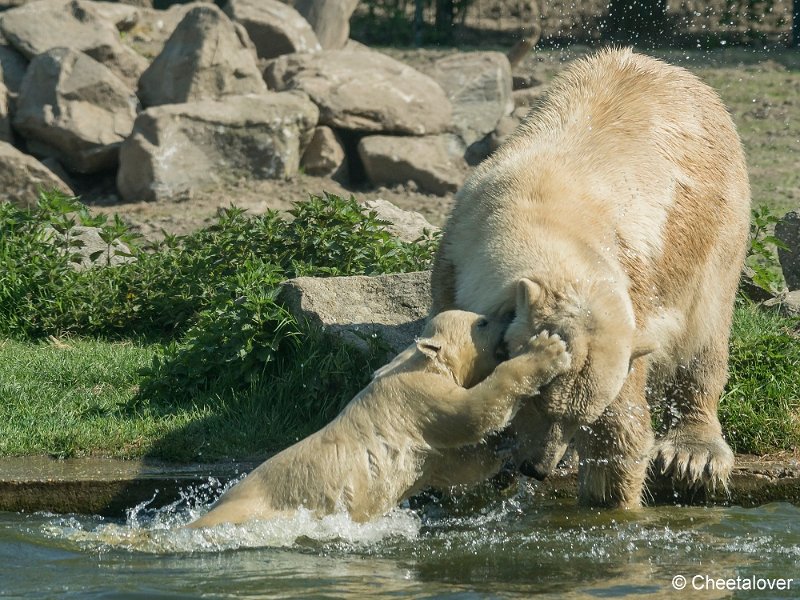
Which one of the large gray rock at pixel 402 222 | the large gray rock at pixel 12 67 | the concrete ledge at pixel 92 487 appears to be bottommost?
the concrete ledge at pixel 92 487

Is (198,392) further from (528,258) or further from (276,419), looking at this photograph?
(528,258)

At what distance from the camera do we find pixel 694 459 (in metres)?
5.84

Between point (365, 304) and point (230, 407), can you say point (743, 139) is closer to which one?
point (365, 304)

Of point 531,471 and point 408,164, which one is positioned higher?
point 408,164

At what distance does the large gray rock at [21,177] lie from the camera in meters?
11.2

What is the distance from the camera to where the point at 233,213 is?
27.1 feet

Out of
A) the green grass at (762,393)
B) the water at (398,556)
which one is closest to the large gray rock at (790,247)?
the green grass at (762,393)

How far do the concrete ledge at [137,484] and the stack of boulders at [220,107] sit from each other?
6.04 metres

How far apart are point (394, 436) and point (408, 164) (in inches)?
320

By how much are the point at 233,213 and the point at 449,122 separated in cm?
547

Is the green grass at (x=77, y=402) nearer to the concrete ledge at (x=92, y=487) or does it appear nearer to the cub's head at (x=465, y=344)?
the concrete ledge at (x=92, y=487)

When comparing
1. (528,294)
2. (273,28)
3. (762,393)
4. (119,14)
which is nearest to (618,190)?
(528,294)

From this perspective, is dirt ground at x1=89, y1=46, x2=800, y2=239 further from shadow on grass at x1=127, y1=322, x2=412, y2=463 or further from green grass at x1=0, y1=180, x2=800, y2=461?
shadow on grass at x1=127, y1=322, x2=412, y2=463

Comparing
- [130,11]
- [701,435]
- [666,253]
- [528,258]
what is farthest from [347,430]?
[130,11]
